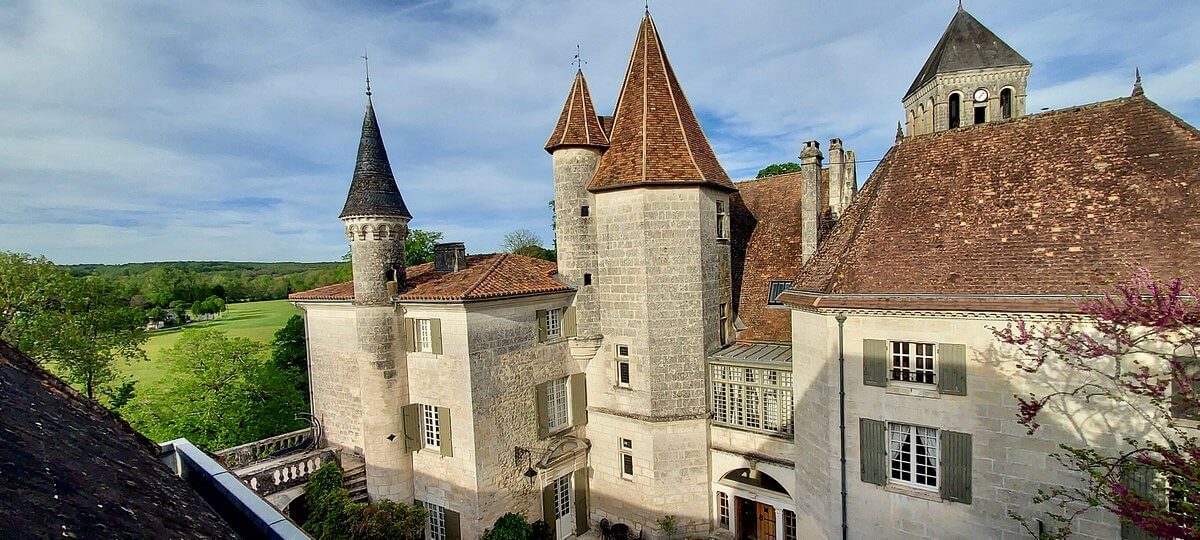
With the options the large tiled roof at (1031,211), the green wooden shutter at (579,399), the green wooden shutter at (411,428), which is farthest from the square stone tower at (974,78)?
the green wooden shutter at (411,428)

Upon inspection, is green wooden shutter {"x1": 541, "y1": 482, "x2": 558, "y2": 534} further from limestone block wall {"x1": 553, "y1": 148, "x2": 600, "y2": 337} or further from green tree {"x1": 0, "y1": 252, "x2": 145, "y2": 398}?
green tree {"x1": 0, "y1": 252, "x2": 145, "y2": 398}

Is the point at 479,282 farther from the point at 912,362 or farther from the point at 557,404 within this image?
the point at 912,362

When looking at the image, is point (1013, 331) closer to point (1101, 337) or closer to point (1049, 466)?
point (1101, 337)

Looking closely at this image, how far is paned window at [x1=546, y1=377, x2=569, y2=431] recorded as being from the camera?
658 inches

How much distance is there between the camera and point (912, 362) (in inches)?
449

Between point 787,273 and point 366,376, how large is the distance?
573 inches

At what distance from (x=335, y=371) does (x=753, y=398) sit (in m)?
14.5

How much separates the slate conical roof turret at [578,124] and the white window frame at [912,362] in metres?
10.9

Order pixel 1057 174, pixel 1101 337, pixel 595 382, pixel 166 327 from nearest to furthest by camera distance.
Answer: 1. pixel 1101 337
2. pixel 1057 174
3. pixel 595 382
4. pixel 166 327

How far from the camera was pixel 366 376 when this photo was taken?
1491 centimetres

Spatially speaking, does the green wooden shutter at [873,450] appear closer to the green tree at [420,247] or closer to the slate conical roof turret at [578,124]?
the slate conical roof turret at [578,124]

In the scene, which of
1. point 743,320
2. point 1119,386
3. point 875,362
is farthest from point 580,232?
point 1119,386

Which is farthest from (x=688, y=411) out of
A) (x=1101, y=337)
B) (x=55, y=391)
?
(x=55, y=391)

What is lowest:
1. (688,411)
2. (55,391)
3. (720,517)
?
(720,517)
